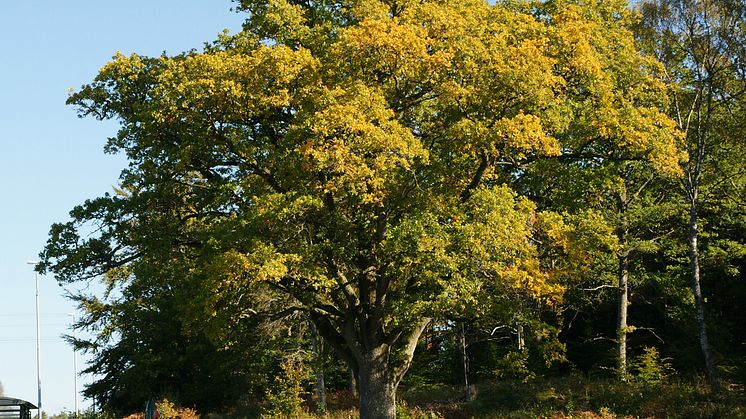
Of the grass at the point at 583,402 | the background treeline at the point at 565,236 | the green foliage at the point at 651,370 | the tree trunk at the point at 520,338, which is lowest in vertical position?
the grass at the point at 583,402

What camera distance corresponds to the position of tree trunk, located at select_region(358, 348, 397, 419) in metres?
25.1

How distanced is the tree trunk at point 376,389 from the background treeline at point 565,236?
176cm

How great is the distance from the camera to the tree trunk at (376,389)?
25109 mm

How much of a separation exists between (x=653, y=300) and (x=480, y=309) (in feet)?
61.3

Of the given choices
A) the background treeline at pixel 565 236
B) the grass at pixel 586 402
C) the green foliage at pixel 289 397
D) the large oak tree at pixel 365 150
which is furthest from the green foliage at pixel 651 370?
the green foliage at pixel 289 397

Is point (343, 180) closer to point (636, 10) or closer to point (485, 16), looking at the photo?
point (485, 16)

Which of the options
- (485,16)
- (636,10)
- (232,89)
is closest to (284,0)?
(232,89)

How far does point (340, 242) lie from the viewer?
23.5 meters

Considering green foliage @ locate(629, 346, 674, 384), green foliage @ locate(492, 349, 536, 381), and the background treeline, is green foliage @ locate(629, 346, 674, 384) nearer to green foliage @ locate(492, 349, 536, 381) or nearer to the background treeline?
the background treeline

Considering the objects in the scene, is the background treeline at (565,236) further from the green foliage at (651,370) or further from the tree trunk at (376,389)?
the tree trunk at (376,389)

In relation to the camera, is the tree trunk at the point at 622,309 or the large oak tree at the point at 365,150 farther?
the tree trunk at the point at 622,309

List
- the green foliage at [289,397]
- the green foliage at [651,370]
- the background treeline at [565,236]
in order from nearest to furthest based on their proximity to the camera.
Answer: the background treeline at [565,236] < the green foliage at [651,370] < the green foliage at [289,397]

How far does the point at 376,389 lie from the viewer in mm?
25281

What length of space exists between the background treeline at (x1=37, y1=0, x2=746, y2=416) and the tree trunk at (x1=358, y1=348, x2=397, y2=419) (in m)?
1.76
